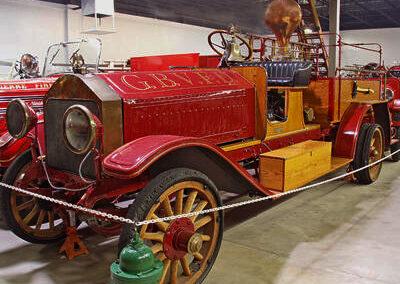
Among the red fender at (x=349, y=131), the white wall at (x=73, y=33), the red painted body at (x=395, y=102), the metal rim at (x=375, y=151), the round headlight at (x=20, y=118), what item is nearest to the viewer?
the round headlight at (x=20, y=118)

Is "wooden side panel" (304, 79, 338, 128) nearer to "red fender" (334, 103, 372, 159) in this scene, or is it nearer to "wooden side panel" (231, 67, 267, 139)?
"red fender" (334, 103, 372, 159)

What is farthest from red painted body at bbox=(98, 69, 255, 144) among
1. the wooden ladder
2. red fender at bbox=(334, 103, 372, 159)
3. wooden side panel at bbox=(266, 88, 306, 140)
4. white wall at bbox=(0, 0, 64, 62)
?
white wall at bbox=(0, 0, 64, 62)

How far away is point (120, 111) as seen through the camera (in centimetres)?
267

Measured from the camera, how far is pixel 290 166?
11.4 ft

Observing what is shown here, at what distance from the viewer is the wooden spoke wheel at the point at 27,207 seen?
3.09m

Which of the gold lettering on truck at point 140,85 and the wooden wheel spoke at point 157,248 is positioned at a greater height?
the gold lettering on truck at point 140,85

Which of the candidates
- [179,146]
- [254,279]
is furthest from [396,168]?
[179,146]

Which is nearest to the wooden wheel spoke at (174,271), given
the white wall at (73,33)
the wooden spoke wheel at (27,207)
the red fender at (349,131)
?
the wooden spoke wheel at (27,207)

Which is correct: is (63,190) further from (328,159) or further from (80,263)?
(328,159)

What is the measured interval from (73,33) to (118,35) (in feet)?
5.34

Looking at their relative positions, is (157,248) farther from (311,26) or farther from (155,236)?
(311,26)

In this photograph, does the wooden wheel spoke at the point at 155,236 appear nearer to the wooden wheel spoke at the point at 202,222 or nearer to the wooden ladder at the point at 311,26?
the wooden wheel spoke at the point at 202,222

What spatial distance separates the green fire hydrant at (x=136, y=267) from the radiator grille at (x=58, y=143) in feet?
3.17

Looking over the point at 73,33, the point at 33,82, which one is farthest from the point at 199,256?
the point at 73,33
